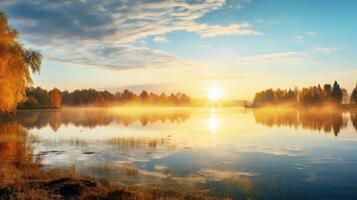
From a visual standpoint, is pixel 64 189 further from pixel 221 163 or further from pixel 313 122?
pixel 313 122

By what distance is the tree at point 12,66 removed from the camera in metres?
40.1

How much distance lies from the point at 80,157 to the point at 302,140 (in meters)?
33.1

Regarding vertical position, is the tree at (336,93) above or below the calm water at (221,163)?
above

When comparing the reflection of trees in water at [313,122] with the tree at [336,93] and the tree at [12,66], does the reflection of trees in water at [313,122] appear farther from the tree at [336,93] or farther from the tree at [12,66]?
the tree at [336,93]

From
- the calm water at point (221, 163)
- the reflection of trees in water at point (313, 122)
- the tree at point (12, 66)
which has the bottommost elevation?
the calm water at point (221, 163)

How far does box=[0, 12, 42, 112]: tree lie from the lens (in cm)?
4009

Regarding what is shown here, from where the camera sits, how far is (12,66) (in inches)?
1617

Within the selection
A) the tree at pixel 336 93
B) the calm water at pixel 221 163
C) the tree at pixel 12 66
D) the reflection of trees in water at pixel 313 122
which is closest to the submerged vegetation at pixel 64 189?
the calm water at pixel 221 163

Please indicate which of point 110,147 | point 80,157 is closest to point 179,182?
point 80,157

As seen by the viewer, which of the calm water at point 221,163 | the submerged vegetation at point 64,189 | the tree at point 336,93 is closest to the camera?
the submerged vegetation at point 64,189

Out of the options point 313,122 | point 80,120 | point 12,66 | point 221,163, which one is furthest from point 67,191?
point 80,120

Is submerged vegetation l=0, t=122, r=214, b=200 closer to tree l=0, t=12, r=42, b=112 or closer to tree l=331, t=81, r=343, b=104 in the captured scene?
tree l=0, t=12, r=42, b=112

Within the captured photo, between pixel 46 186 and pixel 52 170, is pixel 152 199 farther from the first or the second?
pixel 52 170

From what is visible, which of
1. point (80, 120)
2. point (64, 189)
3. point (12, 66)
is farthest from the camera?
point (80, 120)
